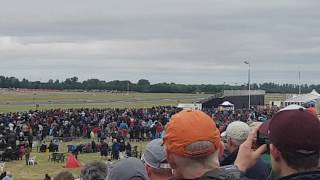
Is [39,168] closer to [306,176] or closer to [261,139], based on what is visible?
[261,139]

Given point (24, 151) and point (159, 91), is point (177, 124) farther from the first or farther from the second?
point (159, 91)

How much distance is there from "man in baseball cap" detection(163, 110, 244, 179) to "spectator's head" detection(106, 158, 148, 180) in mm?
1016

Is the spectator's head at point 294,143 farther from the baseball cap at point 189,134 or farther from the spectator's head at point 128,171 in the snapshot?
the spectator's head at point 128,171

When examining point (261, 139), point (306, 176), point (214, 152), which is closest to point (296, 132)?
point (306, 176)

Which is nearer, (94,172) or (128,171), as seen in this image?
(128,171)

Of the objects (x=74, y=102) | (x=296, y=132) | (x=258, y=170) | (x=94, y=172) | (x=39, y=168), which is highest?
(x=296, y=132)

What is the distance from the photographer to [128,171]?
4.11 meters

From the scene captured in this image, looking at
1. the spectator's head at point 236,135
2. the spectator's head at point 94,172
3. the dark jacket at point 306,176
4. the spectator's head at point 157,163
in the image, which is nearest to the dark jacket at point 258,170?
the spectator's head at point 236,135

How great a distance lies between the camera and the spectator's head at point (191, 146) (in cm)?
302

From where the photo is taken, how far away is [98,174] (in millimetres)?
5051

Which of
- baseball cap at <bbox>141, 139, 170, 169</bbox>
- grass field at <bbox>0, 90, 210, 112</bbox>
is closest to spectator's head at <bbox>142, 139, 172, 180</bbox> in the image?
baseball cap at <bbox>141, 139, 170, 169</bbox>

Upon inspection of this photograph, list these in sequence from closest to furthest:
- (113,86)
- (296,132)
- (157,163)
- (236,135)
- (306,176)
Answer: (306,176), (296,132), (157,163), (236,135), (113,86)

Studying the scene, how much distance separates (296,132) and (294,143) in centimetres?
6

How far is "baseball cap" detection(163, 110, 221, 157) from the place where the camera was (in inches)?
119
